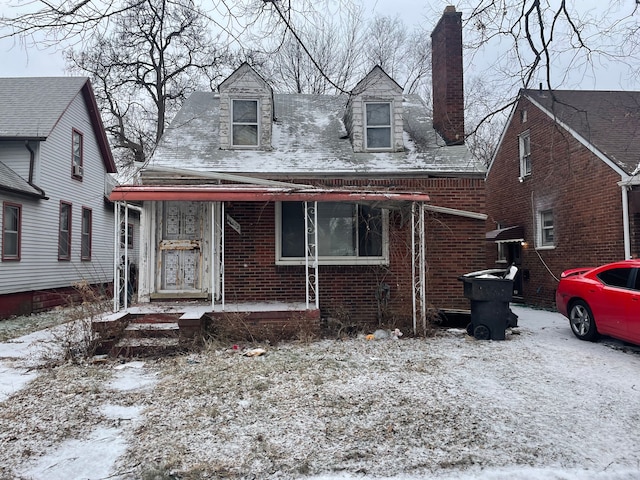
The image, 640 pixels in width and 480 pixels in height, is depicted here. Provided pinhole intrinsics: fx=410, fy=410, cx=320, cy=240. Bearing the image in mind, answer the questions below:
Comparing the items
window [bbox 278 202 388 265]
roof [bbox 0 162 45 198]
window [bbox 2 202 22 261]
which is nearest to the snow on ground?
window [bbox 278 202 388 265]

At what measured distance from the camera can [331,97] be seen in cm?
1256

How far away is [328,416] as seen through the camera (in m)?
4.12

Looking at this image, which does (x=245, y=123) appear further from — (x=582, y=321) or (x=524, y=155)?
(x=524, y=155)

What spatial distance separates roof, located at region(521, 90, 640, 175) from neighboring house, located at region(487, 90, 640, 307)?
27 millimetres

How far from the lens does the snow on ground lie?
325 centimetres

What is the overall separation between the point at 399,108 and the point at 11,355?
29.7ft

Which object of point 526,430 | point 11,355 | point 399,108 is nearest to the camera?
point 526,430

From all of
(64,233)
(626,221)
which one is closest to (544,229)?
(626,221)

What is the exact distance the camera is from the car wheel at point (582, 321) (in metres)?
7.36

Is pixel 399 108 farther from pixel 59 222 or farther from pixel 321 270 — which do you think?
pixel 59 222

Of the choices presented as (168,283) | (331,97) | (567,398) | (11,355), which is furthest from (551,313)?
(11,355)

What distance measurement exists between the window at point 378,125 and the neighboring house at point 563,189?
11.3 ft

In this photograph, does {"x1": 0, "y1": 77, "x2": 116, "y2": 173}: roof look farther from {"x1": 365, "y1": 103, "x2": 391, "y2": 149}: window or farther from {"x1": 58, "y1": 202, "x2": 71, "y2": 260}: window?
{"x1": 365, "y1": 103, "x2": 391, "y2": 149}: window

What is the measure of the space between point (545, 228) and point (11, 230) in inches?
626
